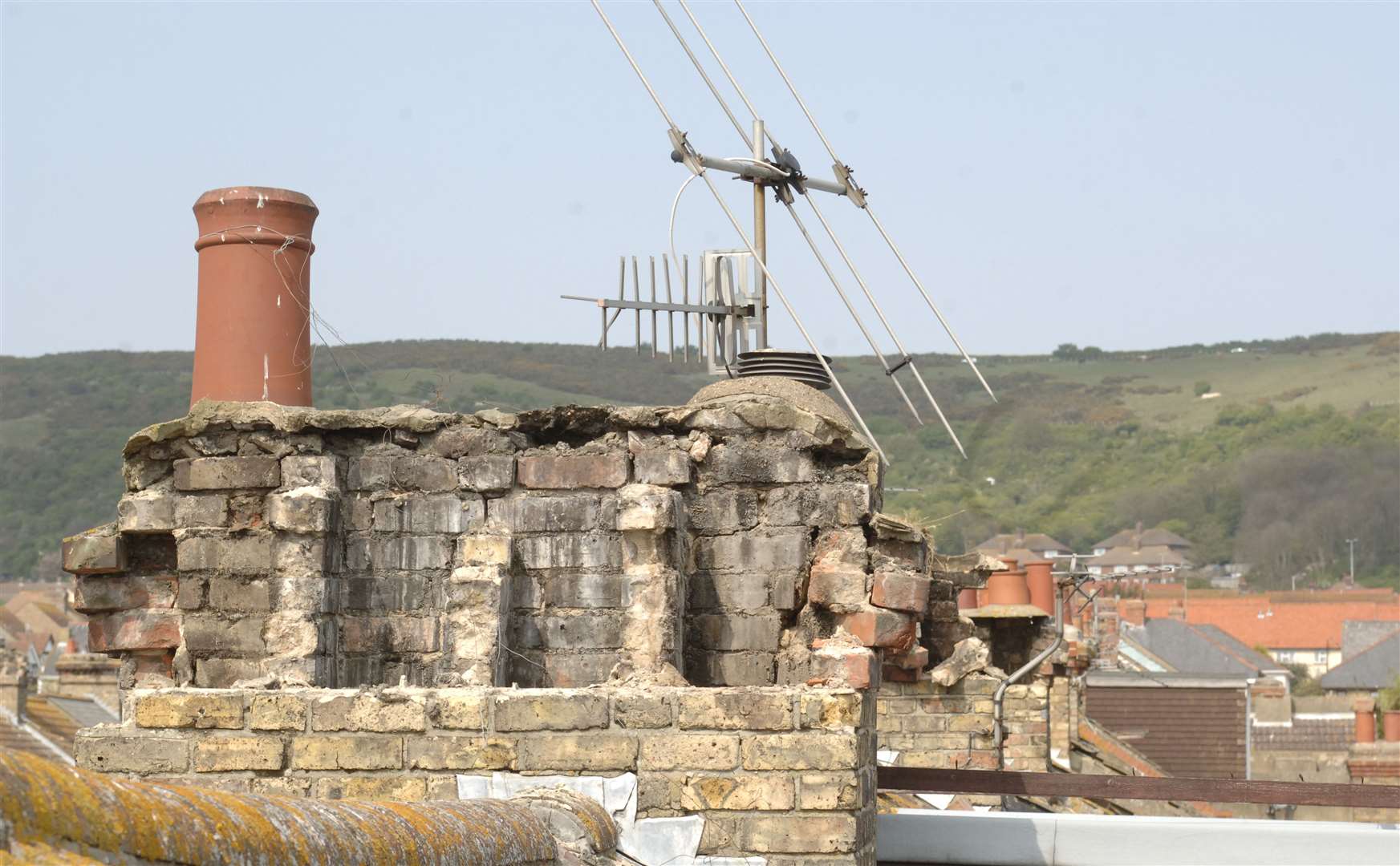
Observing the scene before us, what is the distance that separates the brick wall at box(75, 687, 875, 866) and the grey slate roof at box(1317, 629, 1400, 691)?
5691 centimetres

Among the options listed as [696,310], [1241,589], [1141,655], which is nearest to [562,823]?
[696,310]

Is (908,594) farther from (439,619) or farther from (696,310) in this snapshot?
(696,310)

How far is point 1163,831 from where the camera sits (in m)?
8.76

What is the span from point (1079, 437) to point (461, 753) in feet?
373

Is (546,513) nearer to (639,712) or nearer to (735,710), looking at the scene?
(639,712)

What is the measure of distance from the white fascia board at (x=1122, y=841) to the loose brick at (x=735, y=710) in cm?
241

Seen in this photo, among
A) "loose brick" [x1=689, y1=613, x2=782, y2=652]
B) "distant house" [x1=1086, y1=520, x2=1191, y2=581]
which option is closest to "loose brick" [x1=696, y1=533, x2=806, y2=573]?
"loose brick" [x1=689, y1=613, x2=782, y2=652]

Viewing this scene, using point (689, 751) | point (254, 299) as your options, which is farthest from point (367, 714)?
point (254, 299)

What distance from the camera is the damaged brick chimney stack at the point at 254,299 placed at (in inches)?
350

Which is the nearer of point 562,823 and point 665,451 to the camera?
point 562,823

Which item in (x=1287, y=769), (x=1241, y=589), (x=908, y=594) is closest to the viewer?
(x=908, y=594)

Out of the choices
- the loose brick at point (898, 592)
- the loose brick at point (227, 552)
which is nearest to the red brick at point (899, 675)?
the loose brick at point (898, 592)

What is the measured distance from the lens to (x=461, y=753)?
255 inches

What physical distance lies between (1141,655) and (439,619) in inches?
1735
